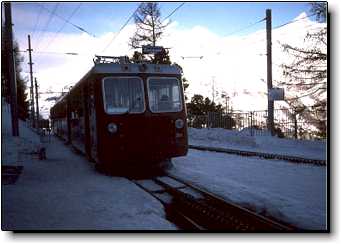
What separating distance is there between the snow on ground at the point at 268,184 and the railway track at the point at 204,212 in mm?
364

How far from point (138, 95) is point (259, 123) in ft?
29.3

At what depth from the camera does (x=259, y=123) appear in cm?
1664

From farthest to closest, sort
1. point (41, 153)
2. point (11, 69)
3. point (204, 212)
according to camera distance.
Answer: point (41, 153) → point (11, 69) → point (204, 212)

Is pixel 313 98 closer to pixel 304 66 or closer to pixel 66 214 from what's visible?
pixel 304 66

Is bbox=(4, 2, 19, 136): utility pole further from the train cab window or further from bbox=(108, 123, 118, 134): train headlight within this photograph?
the train cab window

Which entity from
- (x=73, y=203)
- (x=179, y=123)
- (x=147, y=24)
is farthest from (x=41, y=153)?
(x=73, y=203)

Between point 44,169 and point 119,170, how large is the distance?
190cm

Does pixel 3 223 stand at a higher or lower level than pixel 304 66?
lower

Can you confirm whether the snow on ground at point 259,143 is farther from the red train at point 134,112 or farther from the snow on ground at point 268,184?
the red train at point 134,112

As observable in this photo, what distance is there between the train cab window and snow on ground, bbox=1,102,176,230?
1816mm

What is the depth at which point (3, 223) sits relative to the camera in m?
5.52

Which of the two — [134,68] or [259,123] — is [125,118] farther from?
[259,123]

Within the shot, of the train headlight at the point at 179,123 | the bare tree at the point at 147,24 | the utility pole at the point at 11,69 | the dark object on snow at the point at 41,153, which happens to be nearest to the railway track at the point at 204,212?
the train headlight at the point at 179,123

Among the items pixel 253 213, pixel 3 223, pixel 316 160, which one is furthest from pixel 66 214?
pixel 316 160
